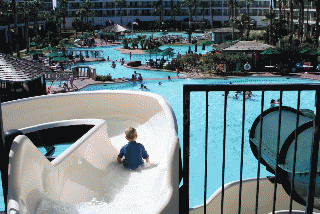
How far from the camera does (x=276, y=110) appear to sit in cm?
357

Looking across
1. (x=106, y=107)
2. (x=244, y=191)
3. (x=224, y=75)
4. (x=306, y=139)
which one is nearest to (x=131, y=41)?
(x=224, y=75)

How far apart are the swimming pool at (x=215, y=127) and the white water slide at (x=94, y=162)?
3.96m

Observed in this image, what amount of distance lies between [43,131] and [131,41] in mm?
41139

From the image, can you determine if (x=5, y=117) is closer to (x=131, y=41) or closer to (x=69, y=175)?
(x=69, y=175)

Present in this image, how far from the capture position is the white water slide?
151 inches

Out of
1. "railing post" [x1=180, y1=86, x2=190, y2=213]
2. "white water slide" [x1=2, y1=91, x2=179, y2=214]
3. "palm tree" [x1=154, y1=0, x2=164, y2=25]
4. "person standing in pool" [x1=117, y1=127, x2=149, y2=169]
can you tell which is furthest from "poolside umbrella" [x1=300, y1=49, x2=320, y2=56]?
"palm tree" [x1=154, y1=0, x2=164, y2=25]

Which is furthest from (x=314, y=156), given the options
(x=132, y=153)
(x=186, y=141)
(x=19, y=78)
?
(x=19, y=78)

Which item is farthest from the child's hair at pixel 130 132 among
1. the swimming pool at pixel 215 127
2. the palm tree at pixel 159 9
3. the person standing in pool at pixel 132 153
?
the palm tree at pixel 159 9

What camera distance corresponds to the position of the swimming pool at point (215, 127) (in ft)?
43.3

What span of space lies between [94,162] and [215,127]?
42.6ft

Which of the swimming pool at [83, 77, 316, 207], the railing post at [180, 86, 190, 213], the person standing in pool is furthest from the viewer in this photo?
the swimming pool at [83, 77, 316, 207]

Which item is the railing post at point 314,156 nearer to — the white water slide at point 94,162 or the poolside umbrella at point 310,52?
the white water slide at point 94,162

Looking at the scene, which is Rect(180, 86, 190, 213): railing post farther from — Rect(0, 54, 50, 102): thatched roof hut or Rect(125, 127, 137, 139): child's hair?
Rect(0, 54, 50, 102): thatched roof hut

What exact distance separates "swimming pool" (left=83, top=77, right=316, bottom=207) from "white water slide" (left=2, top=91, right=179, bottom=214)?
13.0 ft
